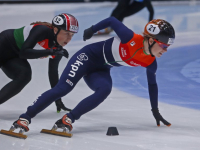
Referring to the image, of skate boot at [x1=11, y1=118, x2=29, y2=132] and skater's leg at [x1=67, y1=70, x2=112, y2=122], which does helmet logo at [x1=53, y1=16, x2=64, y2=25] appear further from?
skate boot at [x1=11, y1=118, x2=29, y2=132]

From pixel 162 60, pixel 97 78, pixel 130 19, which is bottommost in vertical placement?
pixel 97 78

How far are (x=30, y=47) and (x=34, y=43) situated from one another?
2.5 inches

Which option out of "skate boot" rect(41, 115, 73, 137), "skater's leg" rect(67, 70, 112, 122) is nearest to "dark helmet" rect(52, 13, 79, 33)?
"skater's leg" rect(67, 70, 112, 122)

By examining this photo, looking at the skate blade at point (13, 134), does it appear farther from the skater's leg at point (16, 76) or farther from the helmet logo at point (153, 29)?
the helmet logo at point (153, 29)

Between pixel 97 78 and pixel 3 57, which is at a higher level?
pixel 3 57

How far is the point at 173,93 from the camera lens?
551 cm

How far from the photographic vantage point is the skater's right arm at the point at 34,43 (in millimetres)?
4012

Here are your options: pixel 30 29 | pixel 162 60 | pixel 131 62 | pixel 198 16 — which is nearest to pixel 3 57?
pixel 30 29

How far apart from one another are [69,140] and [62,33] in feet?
3.60

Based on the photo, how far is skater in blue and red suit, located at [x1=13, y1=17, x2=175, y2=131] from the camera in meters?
3.74

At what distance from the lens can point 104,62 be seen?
407cm

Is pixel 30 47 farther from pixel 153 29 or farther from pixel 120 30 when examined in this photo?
pixel 153 29

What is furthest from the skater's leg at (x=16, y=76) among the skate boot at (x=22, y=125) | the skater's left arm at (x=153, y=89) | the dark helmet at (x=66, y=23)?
the skater's left arm at (x=153, y=89)

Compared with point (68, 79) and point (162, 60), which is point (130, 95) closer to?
point (68, 79)
